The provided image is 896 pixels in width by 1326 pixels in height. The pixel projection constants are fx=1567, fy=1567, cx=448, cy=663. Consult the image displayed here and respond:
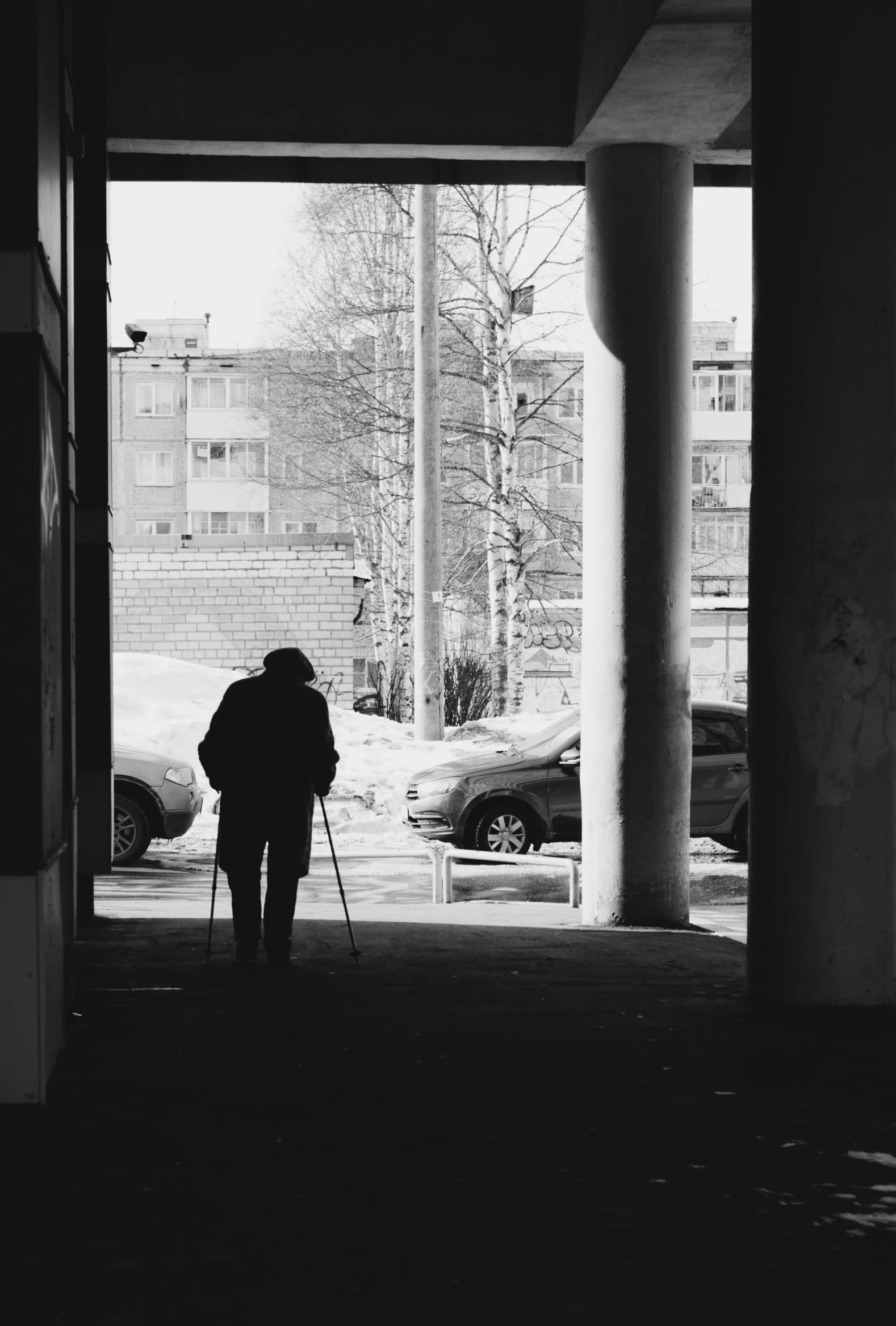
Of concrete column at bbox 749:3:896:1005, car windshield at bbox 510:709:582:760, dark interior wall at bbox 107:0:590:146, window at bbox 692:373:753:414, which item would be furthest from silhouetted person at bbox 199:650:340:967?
window at bbox 692:373:753:414

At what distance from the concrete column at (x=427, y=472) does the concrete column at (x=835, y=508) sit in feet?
50.5

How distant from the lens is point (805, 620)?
6789mm

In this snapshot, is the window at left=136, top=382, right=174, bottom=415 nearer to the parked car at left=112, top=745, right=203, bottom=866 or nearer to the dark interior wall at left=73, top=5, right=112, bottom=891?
→ the parked car at left=112, top=745, right=203, bottom=866

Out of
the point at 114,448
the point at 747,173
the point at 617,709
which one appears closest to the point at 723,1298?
the point at 617,709

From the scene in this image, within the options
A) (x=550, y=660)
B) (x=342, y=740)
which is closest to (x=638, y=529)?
(x=342, y=740)

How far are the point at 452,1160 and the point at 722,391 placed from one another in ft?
195

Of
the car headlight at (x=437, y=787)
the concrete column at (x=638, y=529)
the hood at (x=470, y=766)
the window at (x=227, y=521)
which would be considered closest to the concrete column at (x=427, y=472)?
the hood at (x=470, y=766)

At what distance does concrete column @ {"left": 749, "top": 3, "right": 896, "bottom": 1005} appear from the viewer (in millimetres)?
6645

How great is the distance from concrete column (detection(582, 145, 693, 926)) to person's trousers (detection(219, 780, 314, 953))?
125 inches

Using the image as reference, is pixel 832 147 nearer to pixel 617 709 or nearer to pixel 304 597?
pixel 617 709

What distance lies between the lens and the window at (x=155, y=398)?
6006 centimetres

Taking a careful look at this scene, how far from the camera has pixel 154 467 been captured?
60562 mm

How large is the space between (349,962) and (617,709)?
3.11 metres

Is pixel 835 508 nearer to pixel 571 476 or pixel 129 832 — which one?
pixel 129 832
